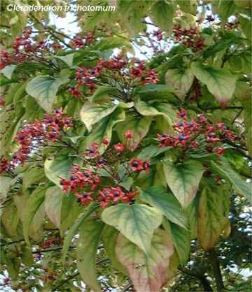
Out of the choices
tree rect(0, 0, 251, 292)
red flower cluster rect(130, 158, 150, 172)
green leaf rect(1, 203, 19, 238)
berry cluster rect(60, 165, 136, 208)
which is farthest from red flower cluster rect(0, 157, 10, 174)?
red flower cluster rect(130, 158, 150, 172)

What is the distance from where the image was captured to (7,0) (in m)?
3.39

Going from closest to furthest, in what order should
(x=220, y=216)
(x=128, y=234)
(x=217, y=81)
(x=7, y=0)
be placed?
(x=128, y=234), (x=220, y=216), (x=217, y=81), (x=7, y=0)

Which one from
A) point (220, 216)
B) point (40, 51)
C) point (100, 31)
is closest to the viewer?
point (220, 216)

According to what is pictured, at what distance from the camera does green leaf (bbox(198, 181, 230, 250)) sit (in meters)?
1.86

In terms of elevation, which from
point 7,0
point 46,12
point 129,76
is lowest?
point 129,76

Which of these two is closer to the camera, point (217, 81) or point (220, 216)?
point (220, 216)

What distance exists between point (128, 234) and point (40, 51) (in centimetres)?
123

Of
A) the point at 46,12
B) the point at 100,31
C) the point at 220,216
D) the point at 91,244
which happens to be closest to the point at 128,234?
the point at 91,244

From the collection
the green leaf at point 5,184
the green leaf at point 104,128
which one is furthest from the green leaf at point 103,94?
the green leaf at point 5,184

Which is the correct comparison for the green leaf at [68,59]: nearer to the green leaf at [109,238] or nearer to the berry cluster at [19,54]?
the berry cluster at [19,54]

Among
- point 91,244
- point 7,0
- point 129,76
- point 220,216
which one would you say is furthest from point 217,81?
point 7,0

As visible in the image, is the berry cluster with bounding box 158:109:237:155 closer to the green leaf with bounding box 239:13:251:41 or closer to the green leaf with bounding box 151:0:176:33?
the green leaf with bounding box 239:13:251:41

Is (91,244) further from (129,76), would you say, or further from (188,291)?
(188,291)

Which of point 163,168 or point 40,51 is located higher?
point 40,51
